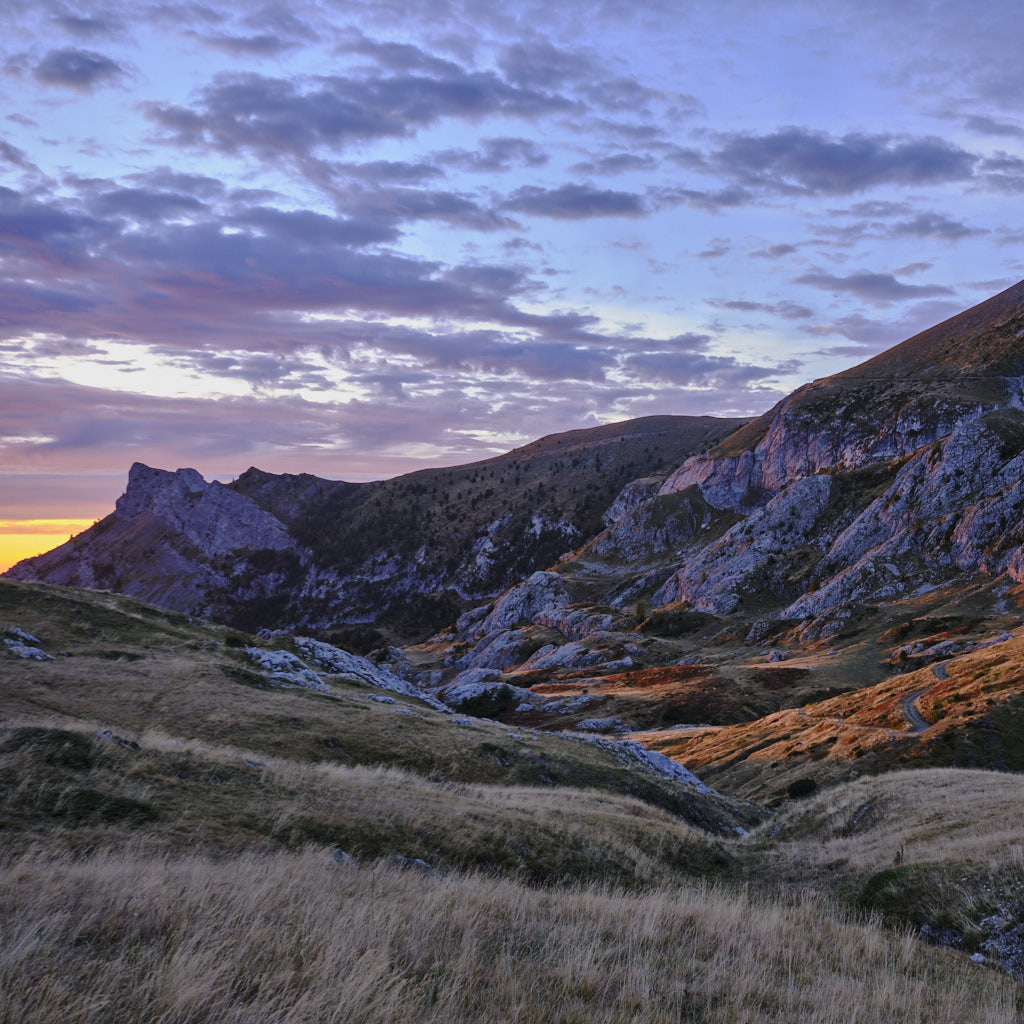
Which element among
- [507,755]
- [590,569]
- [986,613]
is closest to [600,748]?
[507,755]

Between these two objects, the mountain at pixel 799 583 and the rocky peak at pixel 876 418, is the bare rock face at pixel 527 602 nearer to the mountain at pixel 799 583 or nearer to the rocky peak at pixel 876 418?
the mountain at pixel 799 583

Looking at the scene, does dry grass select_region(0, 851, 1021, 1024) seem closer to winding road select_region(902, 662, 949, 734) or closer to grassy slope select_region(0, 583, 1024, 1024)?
grassy slope select_region(0, 583, 1024, 1024)

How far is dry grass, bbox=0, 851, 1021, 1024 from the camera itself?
18.7ft

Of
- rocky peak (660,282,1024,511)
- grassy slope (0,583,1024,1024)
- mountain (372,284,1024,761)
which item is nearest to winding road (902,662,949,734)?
mountain (372,284,1024,761)

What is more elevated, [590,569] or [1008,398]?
[1008,398]

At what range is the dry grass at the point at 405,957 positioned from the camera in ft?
18.7

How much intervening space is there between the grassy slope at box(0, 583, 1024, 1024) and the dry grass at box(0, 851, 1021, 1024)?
36 mm

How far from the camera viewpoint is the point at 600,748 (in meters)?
39.8

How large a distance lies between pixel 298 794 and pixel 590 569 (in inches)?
7165

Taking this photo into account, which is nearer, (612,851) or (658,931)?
(658,931)

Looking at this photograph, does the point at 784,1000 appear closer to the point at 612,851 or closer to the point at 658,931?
the point at 658,931

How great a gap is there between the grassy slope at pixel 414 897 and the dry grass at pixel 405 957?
36 mm

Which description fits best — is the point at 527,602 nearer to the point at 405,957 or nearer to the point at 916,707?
the point at 916,707

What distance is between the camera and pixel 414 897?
9.77 m
